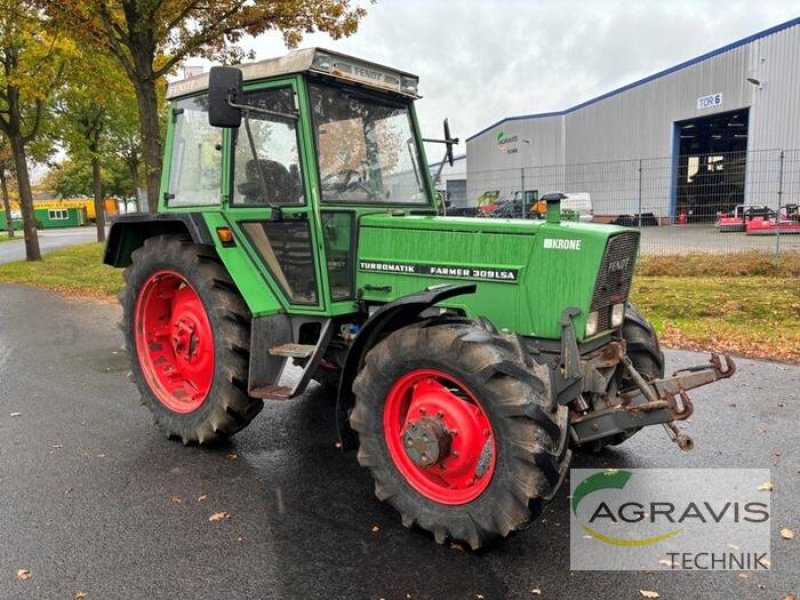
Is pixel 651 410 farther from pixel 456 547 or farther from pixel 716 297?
pixel 716 297

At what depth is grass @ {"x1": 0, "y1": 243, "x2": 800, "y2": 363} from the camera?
680cm

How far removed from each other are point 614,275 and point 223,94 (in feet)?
7.83

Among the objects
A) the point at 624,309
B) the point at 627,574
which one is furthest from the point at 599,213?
the point at 627,574

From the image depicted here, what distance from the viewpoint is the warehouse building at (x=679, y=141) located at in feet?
52.1

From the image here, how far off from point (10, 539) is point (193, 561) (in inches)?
42.2

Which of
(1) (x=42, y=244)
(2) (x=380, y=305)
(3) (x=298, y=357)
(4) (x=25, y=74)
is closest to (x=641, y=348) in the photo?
(2) (x=380, y=305)

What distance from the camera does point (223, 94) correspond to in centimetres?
326

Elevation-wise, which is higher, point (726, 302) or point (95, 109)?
point (95, 109)

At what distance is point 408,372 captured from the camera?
305cm

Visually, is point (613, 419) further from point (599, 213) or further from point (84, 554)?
point (599, 213)

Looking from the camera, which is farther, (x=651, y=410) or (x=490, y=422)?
(x=651, y=410)

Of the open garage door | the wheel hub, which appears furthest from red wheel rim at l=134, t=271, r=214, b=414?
the open garage door

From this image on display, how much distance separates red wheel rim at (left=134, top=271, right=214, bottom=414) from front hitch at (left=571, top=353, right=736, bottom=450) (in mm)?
2552

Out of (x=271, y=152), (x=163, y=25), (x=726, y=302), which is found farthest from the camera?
(x=163, y=25)
